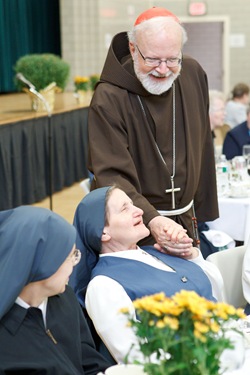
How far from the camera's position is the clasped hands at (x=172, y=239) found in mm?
2822

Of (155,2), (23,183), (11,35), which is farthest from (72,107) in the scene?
(155,2)

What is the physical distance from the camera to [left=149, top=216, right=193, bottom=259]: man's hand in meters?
2.82

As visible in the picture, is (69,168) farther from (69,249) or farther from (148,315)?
(148,315)

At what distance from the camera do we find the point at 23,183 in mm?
8812

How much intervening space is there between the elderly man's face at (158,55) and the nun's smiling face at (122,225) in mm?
657

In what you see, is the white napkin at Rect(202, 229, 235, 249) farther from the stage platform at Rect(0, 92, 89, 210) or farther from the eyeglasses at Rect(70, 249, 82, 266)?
the stage platform at Rect(0, 92, 89, 210)

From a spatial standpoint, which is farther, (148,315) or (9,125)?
(9,125)

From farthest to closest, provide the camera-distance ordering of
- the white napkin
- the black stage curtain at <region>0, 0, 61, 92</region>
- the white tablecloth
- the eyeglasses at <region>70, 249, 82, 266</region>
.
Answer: the black stage curtain at <region>0, 0, 61, 92</region>
the white tablecloth
the white napkin
the eyeglasses at <region>70, 249, 82, 266</region>

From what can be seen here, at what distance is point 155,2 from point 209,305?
16.7m

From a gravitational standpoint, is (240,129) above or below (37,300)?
below

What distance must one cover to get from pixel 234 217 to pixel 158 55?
2.23 metres

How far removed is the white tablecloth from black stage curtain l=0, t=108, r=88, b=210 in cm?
343

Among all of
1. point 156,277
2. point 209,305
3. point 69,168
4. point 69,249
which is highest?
point 209,305

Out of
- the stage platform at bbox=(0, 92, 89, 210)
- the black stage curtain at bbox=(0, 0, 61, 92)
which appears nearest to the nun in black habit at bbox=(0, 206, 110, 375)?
the stage platform at bbox=(0, 92, 89, 210)
